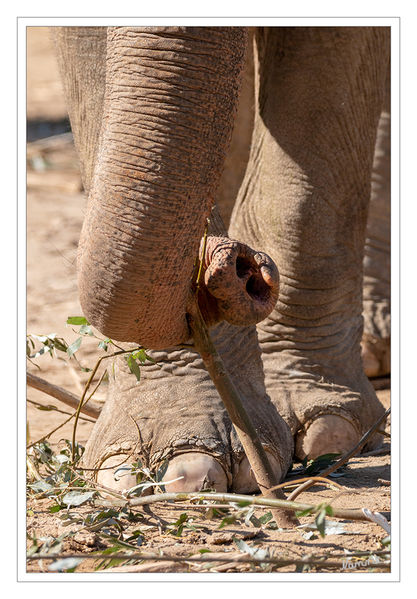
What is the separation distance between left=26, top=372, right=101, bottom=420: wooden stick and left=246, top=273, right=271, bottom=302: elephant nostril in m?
0.68

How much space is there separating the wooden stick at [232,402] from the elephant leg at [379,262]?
4.37ft

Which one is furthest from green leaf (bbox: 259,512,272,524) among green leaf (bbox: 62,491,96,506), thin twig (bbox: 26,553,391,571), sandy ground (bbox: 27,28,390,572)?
green leaf (bbox: 62,491,96,506)

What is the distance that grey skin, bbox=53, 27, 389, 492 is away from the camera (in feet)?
4.34

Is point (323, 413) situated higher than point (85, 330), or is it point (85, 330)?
point (85, 330)

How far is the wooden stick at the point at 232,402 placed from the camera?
4.81 feet

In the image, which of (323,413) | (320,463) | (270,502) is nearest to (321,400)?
(323,413)

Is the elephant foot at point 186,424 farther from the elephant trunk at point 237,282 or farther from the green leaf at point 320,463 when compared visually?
the elephant trunk at point 237,282

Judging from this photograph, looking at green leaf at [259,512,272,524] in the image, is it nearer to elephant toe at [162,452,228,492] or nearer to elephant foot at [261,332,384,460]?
elephant toe at [162,452,228,492]

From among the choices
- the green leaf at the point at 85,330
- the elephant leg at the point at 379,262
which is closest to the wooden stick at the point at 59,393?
the green leaf at the point at 85,330

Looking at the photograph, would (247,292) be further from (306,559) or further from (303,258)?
(303,258)

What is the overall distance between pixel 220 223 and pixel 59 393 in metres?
0.51

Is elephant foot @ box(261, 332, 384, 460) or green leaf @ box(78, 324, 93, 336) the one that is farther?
elephant foot @ box(261, 332, 384, 460)

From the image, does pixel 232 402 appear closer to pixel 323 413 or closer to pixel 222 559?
pixel 222 559

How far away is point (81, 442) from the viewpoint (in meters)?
2.28
